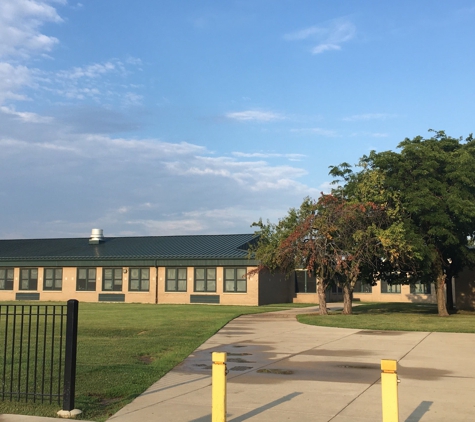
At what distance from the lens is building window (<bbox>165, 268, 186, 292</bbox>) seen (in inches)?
1772

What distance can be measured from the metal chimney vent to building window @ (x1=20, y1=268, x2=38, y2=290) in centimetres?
608

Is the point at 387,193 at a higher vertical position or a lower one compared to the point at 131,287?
higher

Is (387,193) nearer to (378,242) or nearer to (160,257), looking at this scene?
(378,242)

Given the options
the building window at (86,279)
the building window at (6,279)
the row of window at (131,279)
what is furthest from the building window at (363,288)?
the building window at (6,279)

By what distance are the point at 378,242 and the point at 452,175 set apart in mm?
4616

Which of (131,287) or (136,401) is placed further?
(131,287)

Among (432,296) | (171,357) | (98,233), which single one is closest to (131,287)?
(98,233)

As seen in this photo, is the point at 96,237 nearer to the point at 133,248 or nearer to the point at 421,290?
the point at 133,248

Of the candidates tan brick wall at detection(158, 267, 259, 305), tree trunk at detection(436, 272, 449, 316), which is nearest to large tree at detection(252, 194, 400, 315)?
tree trunk at detection(436, 272, 449, 316)

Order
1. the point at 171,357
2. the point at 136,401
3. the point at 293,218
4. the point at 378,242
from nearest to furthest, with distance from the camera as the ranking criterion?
1. the point at 136,401
2. the point at 171,357
3. the point at 378,242
4. the point at 293,218

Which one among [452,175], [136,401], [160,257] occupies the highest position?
[452,175]

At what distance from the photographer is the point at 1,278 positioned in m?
50.2

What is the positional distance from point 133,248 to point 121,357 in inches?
1448

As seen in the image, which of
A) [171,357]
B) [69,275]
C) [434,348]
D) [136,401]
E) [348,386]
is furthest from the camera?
[69,275]
